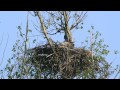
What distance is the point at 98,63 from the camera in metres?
5.28

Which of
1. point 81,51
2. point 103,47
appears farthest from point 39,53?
point 103,47
